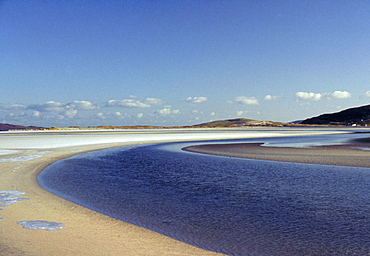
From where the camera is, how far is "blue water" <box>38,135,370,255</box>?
628cm

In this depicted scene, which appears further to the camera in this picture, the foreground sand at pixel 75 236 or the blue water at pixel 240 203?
the blue water at pixel 240 203

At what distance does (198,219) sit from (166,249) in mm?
2137

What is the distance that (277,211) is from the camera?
8391mm

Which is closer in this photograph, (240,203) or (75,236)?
(75,236)

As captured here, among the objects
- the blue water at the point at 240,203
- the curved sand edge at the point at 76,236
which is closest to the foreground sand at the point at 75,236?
the curved sand edge at the point at 76,236

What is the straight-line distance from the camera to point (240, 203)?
9211 millimetres

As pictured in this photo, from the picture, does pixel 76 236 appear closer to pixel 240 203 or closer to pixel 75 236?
pixel 75 236

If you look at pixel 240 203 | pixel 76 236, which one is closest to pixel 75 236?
pixel 76 236

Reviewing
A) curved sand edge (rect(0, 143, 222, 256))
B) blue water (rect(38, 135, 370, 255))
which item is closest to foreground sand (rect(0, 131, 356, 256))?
curved sand edge (rect(0, 143, 222, 256))

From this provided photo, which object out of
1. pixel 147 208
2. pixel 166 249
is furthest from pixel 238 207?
pixel 166 249

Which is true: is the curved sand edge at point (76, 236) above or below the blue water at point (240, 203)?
above

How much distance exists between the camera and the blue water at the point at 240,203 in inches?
247

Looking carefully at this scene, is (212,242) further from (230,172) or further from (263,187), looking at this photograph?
(230,172)

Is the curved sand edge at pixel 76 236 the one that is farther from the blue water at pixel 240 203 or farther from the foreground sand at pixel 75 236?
the blue water at pixel 240 203
